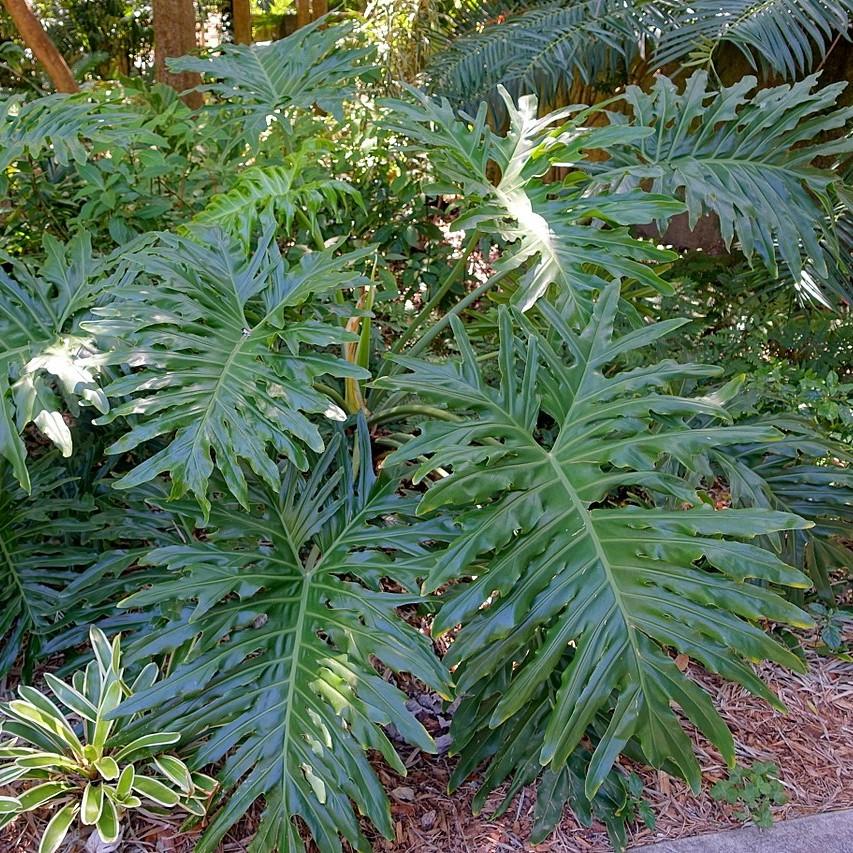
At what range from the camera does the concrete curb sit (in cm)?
153

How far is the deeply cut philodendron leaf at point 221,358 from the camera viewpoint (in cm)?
136

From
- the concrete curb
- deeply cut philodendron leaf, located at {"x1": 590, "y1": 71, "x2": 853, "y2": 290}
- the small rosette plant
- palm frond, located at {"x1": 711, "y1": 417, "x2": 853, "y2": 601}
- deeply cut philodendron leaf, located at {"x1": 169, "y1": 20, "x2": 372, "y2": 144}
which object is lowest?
the concrete curb


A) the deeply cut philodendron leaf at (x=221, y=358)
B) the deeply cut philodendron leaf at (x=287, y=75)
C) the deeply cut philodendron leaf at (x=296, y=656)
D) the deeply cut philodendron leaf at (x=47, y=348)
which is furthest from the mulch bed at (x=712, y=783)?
the deeply cut philodendron leaf at (x=287, y=75)

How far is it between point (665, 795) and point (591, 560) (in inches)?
29.3

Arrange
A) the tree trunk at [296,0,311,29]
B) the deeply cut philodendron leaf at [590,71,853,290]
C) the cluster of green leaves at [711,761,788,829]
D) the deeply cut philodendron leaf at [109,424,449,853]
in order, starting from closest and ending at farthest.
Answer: the deeply cut philodendron leaf at [109,424,449,853], the cluster of green leaves at [711,761,788,829], the deeply cut philodendron leaf at [590,71,853,290], the tree trunk at [296,0,311,29]

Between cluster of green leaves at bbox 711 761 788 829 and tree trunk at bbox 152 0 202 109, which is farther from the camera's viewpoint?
tree trunk at bbox 152 0 202 109

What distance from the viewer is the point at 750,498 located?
170 centimetres

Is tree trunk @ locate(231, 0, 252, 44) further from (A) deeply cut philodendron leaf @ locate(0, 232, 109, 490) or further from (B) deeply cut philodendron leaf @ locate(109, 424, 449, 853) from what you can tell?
(B) deeply cut philodendron leaf @ locate(109, 424, 449, 853)

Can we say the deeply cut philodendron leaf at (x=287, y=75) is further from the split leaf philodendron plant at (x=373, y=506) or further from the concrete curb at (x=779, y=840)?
the concrete curb at (x=779, y=840)

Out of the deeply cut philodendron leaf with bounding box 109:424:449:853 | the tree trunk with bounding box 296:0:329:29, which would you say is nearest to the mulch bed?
the deeply cut philodendron leaf with bounding box 109:424:449:853

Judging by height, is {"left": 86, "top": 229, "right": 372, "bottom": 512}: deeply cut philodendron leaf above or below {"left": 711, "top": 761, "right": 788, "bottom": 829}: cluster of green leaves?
above

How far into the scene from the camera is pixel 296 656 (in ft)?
4.62

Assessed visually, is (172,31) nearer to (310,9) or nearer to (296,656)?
(310,9)

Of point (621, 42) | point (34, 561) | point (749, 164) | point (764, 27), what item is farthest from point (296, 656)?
point (621, 42)
